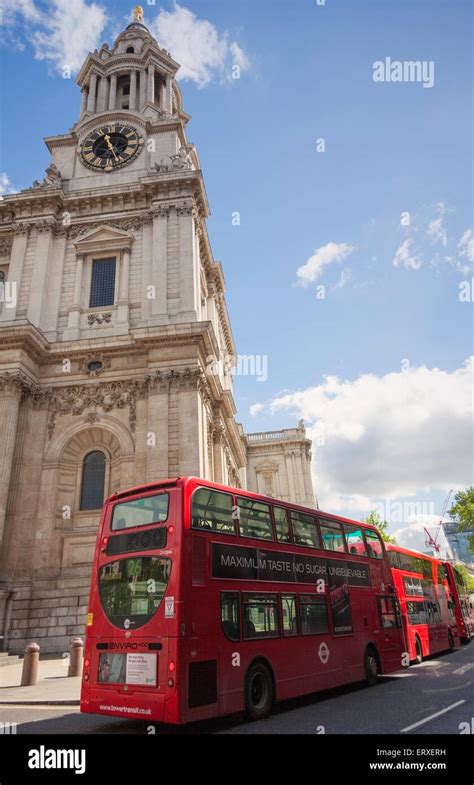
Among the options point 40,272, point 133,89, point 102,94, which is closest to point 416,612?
point 40,272

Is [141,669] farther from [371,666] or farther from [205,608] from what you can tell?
Result: [371,666]

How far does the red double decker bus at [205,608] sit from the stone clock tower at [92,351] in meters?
12.0

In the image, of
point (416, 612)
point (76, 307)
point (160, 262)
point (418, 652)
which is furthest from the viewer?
point (160, 262)

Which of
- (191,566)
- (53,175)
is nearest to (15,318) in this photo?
(53,175)

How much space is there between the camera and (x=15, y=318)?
90.8 ft

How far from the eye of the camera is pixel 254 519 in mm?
10617

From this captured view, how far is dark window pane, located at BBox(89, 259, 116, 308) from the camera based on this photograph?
29091 millimetres

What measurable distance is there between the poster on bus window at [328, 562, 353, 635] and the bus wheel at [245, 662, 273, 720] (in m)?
2.99

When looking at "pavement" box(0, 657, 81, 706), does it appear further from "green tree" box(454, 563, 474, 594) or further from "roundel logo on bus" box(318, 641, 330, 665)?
"green tree" box(454, 563, 474, 594)

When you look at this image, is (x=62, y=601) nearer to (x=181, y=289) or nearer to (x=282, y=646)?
(x=282, y=646)

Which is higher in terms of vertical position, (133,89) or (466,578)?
(133,89)

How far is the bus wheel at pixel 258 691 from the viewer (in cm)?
916

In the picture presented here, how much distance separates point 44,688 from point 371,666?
8.86m

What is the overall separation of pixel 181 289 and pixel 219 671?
866 inches
